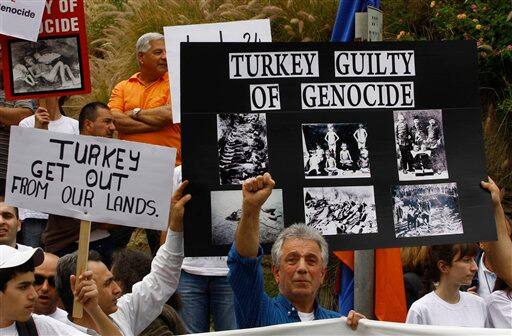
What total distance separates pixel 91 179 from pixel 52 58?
7.30 feet

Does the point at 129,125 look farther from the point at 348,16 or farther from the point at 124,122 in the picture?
the point at 348,16

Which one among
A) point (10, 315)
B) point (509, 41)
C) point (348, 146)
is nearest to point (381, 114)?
point (348, 146)

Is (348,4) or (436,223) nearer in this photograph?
(436,223)

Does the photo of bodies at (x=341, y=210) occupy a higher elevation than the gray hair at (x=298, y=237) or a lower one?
higher

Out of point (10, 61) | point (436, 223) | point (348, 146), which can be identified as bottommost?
point (436, 223)

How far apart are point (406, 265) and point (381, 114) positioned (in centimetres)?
256

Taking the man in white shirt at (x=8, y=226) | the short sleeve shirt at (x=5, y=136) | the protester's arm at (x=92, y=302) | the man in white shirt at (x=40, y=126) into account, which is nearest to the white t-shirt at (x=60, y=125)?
the man in white shirt at (x=40, y=126)

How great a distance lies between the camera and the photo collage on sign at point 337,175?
6.77 meters

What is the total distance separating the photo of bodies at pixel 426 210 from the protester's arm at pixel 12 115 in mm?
3821

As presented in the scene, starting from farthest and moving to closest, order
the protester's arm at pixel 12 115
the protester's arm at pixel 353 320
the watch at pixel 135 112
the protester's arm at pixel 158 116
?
Result: the protester's arm at pixel 12 115 < the watch at pixel 135 112 < the protester's arm at pixel 158 116 < the protester's arm at pixel 353 320

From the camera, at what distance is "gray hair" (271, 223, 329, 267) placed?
6270 mm

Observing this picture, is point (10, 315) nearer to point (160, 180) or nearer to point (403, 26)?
point (160, 180)

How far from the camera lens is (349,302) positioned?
27.2 feet

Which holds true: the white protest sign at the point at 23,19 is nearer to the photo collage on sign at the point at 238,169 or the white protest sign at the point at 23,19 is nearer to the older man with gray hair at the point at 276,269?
the photo collage on sign at the point at 238,169
